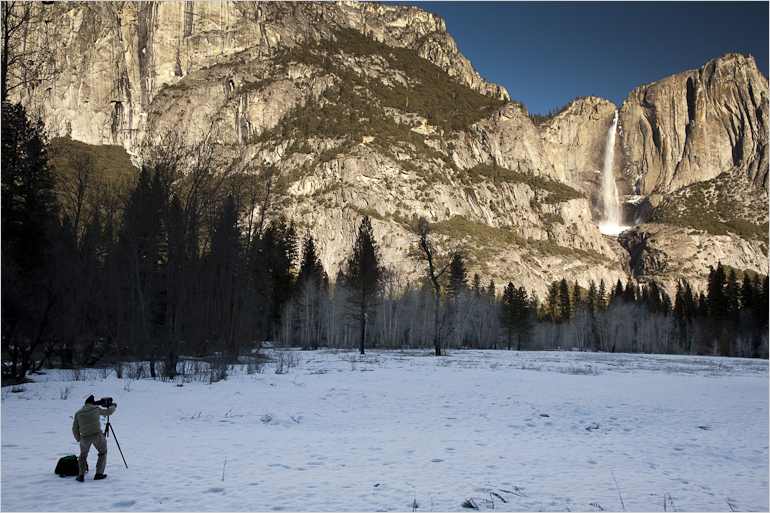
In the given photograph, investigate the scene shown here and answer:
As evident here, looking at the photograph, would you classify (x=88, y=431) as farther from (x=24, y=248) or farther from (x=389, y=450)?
(x=24, y=248)

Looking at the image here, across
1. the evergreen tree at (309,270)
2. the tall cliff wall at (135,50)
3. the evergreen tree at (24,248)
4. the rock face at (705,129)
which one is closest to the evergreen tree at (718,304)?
the evergreen tree at (309,270)

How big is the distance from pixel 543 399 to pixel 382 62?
183274 mm

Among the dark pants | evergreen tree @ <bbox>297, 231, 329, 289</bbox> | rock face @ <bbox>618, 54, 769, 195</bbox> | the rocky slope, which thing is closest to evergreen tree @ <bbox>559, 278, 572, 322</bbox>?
the rocky slope

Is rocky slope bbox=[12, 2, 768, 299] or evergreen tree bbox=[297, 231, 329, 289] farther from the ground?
rocky slope bbox=[12, 2, 768, 299]

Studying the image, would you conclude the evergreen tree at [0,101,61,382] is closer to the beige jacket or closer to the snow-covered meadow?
the snow-covered meadow

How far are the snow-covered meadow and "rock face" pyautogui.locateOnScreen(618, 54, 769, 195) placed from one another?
696 ft

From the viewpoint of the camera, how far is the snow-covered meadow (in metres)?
4.96

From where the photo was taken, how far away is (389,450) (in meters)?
7.09

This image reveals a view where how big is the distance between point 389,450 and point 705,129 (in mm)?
235031

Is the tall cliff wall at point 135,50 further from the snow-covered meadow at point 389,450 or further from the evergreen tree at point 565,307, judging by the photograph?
the snow-covered meadow at point 389,450

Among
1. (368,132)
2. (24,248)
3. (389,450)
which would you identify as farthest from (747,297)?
(368,132)

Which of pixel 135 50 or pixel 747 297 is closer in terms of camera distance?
pixel 747 297

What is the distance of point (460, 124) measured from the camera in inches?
6378

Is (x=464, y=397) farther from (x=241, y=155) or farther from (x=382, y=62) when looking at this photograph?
(x=382, y=62)
